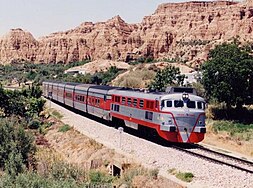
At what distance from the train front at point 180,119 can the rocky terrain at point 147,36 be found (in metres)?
80.2

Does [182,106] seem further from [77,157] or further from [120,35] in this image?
[120,35]

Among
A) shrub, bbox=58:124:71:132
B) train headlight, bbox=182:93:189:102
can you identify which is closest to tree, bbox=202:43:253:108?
shrub, bbox=58:124:71:132

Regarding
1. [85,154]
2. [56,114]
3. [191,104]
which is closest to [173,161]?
[191,104]

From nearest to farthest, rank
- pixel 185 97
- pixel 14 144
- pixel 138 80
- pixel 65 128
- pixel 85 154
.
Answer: pixel 185 97 → pixel 14 144 → pixel 85 154 → pixel 65 128 → pixel 138 80

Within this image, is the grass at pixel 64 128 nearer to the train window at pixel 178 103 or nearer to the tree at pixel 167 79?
the train window at pixel 178 103

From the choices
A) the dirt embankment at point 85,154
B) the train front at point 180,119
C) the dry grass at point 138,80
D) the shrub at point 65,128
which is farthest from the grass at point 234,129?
the dry grass at point 138,80

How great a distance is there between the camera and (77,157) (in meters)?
22.4

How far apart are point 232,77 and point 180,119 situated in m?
14.5

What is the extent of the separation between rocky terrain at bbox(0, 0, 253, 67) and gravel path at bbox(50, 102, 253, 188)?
78.4 m

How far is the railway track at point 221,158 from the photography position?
16497 millimetres

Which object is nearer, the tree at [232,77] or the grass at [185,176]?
the grass at [185,176]

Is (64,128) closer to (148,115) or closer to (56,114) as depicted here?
(56,114)

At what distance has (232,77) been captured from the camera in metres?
32.9

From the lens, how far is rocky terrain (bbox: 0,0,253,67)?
118300mm
